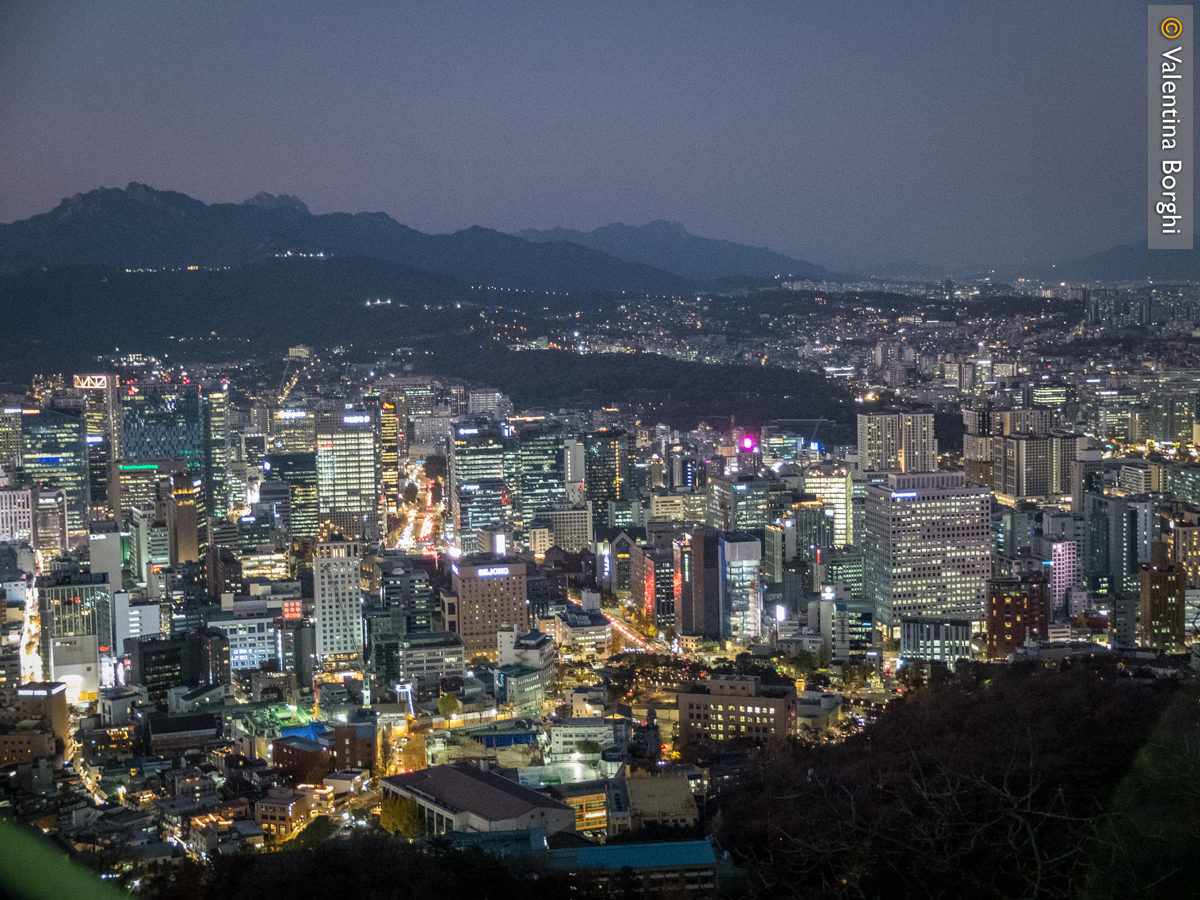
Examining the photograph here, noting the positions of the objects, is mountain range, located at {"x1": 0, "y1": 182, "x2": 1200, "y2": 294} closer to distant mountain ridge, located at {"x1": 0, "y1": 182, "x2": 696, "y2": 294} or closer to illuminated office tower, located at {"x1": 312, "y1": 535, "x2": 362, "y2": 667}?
distant mountain ridge, located at {"x1": 0, "y1": 182, "x2": 696, "y2": 294}

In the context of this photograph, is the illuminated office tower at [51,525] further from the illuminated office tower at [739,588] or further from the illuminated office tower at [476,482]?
the illuminated office tower at [739,588]

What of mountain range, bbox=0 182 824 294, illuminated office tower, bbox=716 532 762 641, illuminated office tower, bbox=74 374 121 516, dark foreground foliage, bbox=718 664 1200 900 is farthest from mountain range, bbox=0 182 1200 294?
dark foreground foliage, bbox=718 664 1200 900

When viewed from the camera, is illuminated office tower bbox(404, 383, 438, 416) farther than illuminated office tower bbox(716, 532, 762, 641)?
Yes

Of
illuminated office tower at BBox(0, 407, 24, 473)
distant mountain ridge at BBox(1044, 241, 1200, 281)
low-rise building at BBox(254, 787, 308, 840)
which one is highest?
distant mountain ridge at BBox(1044, 241, 1200, 281)

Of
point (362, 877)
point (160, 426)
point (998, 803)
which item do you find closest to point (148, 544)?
point (160, 426)

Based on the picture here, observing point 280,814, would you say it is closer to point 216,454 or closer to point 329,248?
point 216,454

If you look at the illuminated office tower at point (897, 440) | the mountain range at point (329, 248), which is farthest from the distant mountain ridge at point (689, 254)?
the illuminated office tower at point (897, 440)
